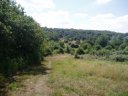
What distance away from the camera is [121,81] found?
824 inches

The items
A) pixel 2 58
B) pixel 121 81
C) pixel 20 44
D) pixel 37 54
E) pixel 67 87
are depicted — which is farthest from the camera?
pixel 37 54

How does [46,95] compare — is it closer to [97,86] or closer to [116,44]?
[97,86]

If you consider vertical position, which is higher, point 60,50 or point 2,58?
point 2,58

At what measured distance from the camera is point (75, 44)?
141750 millimetres

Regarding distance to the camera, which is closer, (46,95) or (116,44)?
(46,95)

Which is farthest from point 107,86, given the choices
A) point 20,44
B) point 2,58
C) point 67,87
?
point 20,44

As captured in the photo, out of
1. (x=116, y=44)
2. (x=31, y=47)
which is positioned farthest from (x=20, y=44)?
(x=116, y=44)

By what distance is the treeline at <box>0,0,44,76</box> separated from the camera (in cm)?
2303

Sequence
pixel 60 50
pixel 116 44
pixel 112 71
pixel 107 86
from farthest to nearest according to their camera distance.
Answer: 1. pixel 116 44
2. pixel 60 50
3. pixel 112 71
4. pixel 107 86

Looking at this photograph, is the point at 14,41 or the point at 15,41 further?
the point at 15,41

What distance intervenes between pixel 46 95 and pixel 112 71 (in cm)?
1055

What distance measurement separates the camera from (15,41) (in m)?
32.2

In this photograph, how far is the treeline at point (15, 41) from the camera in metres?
23.0

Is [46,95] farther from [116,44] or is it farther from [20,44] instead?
[116,44]
